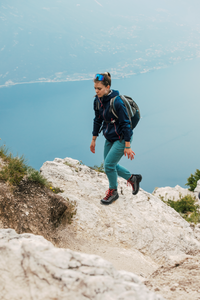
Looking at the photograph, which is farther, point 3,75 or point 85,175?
point 3,75

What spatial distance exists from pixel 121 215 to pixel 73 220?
4.06 ft

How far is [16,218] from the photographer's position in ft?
11.7

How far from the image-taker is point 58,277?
1.71 meters

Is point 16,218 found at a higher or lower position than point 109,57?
lower

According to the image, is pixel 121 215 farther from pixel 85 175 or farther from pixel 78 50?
pixel 78 50

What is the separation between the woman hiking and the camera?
4.22 m

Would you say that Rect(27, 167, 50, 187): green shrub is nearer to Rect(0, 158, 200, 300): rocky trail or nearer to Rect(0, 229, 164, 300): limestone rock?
Rect(0, 158, 200, 300): rocky trail

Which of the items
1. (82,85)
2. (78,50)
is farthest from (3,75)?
(78,50)

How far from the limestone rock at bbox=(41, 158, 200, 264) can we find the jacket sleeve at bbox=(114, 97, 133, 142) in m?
1.94

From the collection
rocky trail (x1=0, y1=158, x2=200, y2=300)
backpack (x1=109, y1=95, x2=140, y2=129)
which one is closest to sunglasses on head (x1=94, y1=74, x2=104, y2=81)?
backpack (x1=109, y1=95, x2=140, y2=129)

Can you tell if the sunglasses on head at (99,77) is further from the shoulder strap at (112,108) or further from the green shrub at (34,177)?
the green shrub at (34,177)

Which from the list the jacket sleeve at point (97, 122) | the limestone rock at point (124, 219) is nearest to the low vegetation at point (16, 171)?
the limestone rock at point (124, 219)

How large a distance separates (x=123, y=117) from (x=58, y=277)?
10.2 feet

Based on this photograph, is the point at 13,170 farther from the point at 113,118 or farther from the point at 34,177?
the point at 113,118
